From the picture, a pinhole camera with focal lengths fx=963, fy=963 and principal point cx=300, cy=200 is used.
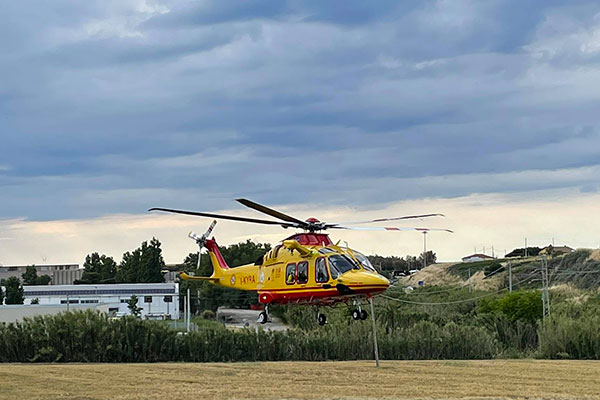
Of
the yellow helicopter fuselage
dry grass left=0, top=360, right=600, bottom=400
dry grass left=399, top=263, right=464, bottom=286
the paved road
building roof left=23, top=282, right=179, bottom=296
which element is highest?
dry grass left=399, top=263, right=464, bottom=286

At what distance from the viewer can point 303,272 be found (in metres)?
30.6

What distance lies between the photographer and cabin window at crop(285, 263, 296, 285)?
101ft

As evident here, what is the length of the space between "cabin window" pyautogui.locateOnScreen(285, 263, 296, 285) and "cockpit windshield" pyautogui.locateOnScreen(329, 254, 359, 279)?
1469 millimetres

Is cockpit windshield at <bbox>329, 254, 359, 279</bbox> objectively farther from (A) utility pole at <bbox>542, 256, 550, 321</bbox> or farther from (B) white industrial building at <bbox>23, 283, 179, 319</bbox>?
(B) white industrial building at <bbox>23, 283, 179, 319</bbox>

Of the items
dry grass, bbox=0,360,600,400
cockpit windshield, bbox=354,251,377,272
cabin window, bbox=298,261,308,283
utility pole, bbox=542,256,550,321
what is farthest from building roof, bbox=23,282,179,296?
cockpit windshield, bbox=354,251,377,272

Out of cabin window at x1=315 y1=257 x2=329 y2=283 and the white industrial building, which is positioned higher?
the white industrial building

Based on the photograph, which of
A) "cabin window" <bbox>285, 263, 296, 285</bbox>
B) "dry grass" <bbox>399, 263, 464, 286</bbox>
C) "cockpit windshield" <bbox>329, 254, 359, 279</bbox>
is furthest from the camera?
"dry grass" <bbox>399, 263, 464, 286</bbox>

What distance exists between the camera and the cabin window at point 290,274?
30891 mm

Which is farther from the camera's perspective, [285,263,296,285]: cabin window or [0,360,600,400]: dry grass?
[285,263,296,285]: cabin window

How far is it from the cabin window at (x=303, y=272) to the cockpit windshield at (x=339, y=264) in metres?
0.94

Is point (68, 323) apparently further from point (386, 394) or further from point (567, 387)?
point (567, 387)

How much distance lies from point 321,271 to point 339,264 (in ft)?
2.00

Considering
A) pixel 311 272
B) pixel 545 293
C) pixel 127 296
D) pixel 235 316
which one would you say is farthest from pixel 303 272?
pixel 127 296

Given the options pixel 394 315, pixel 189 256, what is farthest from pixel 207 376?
pixel 189 256
